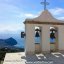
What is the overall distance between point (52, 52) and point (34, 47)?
4.07 feet

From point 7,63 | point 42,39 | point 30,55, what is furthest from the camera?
point 42,39

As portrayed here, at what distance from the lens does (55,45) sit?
551 inches

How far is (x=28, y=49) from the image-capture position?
1298 centimetres

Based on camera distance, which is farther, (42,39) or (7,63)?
(42,39)

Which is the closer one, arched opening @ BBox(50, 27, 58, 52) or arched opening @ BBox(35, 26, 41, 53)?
arched opening @ BBox(35, 26, 41, 53)

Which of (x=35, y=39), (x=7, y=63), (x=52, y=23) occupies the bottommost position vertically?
(x=7, y=63)

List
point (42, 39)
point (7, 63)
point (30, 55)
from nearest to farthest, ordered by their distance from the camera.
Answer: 1. point (7, 63)
2. point (30, 55)
3. point (42, 39)

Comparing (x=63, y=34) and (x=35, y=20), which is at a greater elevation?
(x=35, y=20)

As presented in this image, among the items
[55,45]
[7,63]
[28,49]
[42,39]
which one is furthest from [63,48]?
[7,63]

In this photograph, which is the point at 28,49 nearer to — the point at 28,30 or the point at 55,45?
the point at 28,30

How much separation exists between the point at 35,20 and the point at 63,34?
2.13 meters

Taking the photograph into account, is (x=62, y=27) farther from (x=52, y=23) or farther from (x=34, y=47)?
(x=34, y=47)

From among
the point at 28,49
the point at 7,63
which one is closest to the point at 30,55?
the point at 28,49

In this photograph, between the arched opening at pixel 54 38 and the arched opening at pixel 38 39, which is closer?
the arched opening at pixel 38 39
